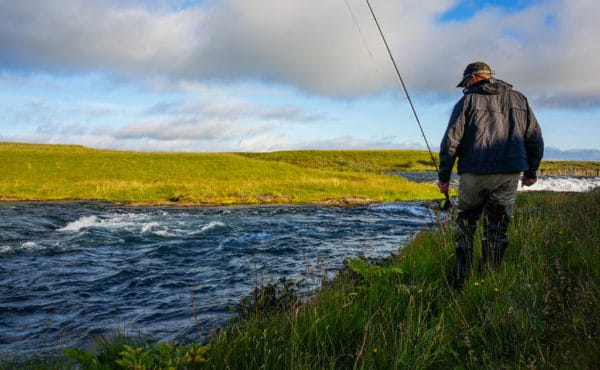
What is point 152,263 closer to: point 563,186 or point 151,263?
point 151,263

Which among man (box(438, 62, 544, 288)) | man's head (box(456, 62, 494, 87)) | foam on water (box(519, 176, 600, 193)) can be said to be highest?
man's head (box(456, 62, 494, 87))

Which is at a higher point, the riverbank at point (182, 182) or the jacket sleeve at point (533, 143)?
the jacket sleeve at point (533, 143)

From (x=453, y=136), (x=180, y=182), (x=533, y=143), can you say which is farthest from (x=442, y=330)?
(x=180, y=182)

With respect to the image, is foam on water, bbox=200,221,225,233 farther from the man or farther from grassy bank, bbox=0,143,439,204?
the man

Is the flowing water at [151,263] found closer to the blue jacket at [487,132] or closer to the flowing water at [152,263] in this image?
the flowing water at [152,263]

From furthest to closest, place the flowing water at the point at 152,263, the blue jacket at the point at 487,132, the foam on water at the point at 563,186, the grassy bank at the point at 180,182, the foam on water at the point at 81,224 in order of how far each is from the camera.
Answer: the foam on water at the point at 563,186 → the grassy bank at the point at 180,182 → the foam on water at the point at 81,224 → the flowing water at the point at 152,263 → the blue jacket at the point at 487,132

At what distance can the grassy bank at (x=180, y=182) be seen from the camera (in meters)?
30.6

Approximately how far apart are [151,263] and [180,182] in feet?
84.5

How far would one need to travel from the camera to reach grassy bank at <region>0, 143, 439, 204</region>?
1204 inches

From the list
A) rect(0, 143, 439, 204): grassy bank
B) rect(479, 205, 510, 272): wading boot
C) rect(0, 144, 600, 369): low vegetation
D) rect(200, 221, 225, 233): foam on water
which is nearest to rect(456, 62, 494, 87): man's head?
rect(479, 205, 510, 272): wading boot

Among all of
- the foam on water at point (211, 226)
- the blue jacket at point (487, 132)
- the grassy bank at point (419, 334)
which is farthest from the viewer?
the foam on water at point (211, 226)

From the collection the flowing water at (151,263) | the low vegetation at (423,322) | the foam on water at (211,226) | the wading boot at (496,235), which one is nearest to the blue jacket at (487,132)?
the wading boot at (496,235)

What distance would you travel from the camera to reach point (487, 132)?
570cm

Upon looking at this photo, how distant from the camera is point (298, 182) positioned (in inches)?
1427
